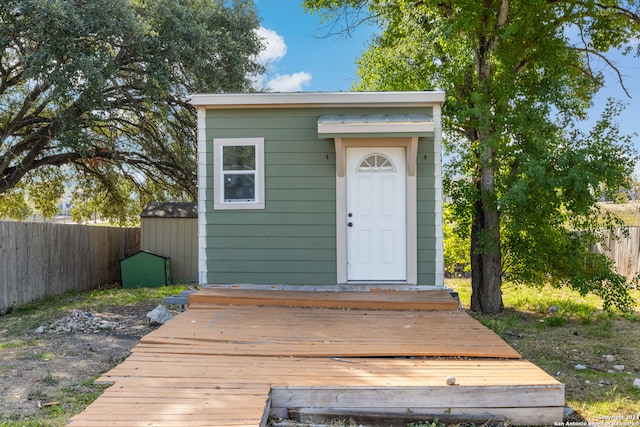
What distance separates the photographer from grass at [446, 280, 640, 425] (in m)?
4.02

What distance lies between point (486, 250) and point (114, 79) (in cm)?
752

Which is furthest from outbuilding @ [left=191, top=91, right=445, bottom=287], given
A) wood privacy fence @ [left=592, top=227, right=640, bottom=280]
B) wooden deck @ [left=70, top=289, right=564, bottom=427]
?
wood privacy fence @ [left=592, top=227, right=640, bottom=280]

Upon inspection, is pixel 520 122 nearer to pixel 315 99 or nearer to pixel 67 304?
pixel 315 99

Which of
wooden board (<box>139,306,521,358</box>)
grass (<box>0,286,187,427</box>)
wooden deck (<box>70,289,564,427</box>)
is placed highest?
wooden board (<box>139,306,521,358</box>)

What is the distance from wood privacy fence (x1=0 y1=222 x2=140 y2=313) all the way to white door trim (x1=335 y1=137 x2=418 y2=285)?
555 cm

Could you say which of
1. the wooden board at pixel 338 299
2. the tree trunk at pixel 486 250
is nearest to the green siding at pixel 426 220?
the wooden board at pixel 338 299

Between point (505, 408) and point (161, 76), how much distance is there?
811cm

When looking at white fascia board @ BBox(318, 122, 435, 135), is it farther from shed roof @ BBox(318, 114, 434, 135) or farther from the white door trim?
the white door trim

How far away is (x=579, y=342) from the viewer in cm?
614

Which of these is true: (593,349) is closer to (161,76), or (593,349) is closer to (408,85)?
(408,85)

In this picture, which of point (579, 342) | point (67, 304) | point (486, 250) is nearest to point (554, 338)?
point (579, 342)

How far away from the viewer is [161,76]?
350 inches

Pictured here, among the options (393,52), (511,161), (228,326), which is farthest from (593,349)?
(393,52)

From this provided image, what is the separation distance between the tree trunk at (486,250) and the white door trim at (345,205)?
1930mm
